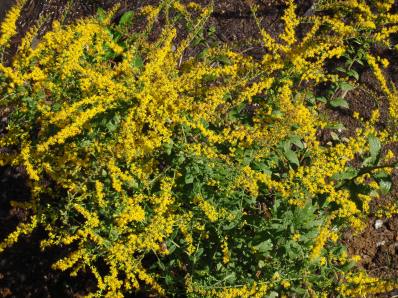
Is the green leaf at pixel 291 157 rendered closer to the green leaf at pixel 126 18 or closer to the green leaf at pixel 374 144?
the green leaf at pixel 374 144

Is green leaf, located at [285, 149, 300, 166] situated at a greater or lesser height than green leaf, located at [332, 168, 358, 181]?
greater

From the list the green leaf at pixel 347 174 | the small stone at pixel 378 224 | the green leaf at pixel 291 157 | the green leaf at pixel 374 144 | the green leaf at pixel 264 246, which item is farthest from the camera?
the small stone at pixel 378 224

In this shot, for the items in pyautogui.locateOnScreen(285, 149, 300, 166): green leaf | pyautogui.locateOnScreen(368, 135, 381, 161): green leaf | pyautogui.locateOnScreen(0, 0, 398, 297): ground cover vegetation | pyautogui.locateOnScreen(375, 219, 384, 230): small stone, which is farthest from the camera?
pyautogui.locateOnScreen(375, 219, 384, 230): small stone

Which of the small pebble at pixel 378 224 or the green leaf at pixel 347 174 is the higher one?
the green leaf at pixel 347 174

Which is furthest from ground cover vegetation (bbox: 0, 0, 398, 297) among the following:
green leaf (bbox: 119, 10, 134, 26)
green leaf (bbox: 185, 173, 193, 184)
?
green leaf (bbox: 119, 10, 134, 26)

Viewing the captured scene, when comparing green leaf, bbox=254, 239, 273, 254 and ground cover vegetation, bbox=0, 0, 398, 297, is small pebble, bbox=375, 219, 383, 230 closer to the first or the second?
ground cover vegetation, bbox=0, 0, 398, 297

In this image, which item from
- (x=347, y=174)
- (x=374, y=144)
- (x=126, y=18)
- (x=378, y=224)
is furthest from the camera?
(x=126, y=18)

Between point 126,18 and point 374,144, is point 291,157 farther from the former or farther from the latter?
point 126,18

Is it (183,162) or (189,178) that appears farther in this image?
(183,162)

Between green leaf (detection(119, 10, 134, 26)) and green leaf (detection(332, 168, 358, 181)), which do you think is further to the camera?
green leaf (detection(119, 10, 134, 26))

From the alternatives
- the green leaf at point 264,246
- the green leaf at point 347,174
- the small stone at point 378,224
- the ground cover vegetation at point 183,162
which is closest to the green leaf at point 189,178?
the ground cover vegetation at point 183,162

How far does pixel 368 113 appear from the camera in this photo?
5559 mm

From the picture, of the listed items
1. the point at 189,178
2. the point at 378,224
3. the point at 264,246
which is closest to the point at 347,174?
the point at 264,246

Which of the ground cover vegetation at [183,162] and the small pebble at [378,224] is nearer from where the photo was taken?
the ground cover vegetation at [183,162]
